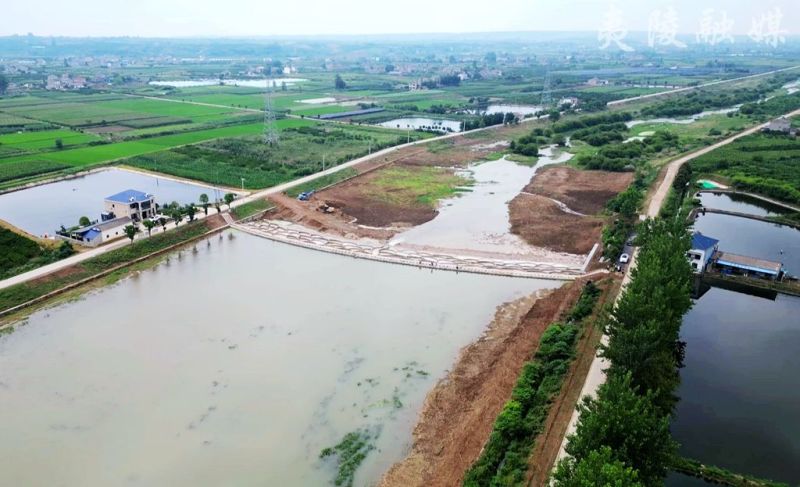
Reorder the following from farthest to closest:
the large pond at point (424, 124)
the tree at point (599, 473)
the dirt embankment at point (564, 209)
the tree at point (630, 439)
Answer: the large pond at point (424, 124), the dirt embankment at point (564, 209), the tree at point (630, 439), the tree at point (599, 473)

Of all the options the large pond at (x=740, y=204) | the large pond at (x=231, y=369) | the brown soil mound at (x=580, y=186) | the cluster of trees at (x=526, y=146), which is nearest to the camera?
the large pond at (x=231, y=369)

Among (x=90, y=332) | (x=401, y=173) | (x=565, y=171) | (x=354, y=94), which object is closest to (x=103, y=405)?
(x=90, y=332)

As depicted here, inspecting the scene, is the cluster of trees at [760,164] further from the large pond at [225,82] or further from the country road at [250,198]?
the large pond at [225,82]

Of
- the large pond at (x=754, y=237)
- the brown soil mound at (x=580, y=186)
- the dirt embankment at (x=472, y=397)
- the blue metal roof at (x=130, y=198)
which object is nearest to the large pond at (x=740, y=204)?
the large pond at (x=754, y=237)

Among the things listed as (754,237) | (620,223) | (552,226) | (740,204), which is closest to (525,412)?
(620,223)

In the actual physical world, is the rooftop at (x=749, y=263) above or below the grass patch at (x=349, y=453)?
above

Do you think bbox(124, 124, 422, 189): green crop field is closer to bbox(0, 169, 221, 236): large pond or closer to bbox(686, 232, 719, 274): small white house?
bbox(0, 169, 221, 236): large pond

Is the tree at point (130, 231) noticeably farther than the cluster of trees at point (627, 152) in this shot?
No

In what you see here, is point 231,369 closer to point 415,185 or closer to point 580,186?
point 415,185
